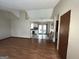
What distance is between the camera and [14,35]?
8.95 m

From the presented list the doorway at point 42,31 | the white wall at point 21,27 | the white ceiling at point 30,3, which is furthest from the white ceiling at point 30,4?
the doorway at point 42,31

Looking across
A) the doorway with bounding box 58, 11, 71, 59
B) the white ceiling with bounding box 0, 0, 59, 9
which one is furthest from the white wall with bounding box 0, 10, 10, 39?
the doorway with bounding box 58, 11, 71, 59

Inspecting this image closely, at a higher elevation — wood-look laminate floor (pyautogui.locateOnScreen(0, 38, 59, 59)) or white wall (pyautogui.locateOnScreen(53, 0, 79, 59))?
white wall (pyautogui.locateOnScreen(53, 0, 79, 59))

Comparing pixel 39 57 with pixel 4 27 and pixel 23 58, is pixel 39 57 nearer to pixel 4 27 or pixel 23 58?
pixel 23 58

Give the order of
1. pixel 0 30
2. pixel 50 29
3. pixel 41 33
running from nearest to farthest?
pixel 0 30 → pixel 50 29 → pixel 41 33

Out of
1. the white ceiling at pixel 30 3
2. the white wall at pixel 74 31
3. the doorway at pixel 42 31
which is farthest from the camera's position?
the doorway at pixel 42 31

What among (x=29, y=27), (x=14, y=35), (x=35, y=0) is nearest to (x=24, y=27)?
(x=29, y=27)

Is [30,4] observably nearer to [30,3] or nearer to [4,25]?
[30,3]

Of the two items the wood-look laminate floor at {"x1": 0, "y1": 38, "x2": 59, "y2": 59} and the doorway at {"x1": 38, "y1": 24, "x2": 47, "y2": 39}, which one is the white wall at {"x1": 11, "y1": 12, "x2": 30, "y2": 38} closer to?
the doorway at {"x1": 38, "y1": 24, "x2": 47, "y2": 39}

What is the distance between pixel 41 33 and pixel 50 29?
4.23 ft

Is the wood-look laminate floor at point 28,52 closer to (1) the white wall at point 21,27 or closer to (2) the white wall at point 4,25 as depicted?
(2) the white wall at point 4,25

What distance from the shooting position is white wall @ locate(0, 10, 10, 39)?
7.47 metres

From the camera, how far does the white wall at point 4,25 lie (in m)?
7.47

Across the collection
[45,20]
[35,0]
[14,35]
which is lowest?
[14,35]
